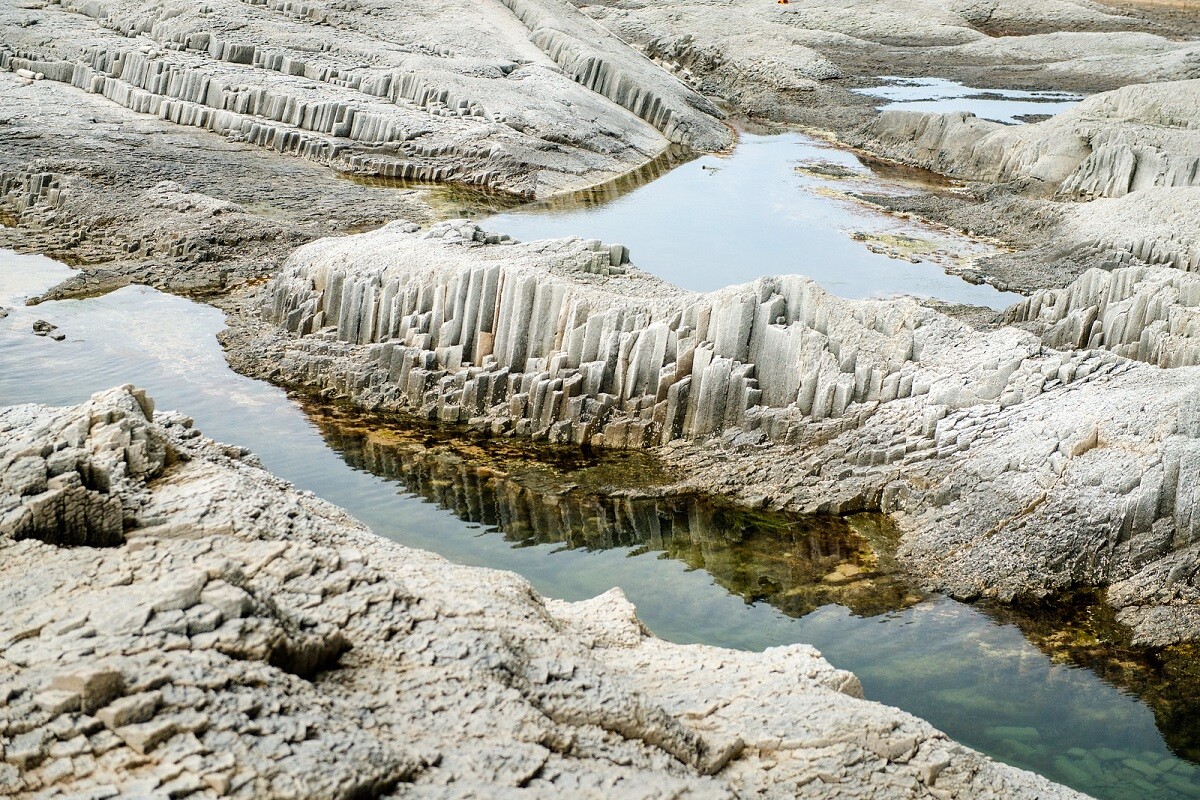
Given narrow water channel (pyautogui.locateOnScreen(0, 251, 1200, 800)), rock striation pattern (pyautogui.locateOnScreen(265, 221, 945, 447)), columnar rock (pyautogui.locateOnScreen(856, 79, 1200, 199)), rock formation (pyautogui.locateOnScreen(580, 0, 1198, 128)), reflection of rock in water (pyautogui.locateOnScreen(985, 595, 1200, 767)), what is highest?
rock formation (pyautogui.locateOnScreen(580, 0, 1198, 128))

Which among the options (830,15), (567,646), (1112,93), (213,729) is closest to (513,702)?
(567,646)

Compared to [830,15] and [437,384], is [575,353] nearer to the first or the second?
[437,384]

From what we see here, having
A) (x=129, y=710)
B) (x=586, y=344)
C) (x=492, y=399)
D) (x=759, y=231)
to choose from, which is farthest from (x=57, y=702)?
(x=759, y=231)

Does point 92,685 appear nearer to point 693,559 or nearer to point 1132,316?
point 693,559

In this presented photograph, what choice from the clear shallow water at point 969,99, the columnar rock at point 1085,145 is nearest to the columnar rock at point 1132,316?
the columnar rock at point 1085,145

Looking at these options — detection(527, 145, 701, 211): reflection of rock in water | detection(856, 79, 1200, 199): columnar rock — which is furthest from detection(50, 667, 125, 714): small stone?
detection(856, 79, 1200, 199): columnar rock

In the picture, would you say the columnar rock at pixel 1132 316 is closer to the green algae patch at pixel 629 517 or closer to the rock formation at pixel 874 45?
the green algae patch at pixel 629 517

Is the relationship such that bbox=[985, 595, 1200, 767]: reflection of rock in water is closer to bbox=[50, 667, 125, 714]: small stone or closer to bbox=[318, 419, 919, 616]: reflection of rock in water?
bbox=[318, 419, 919, 616]: reflection of rock in water
